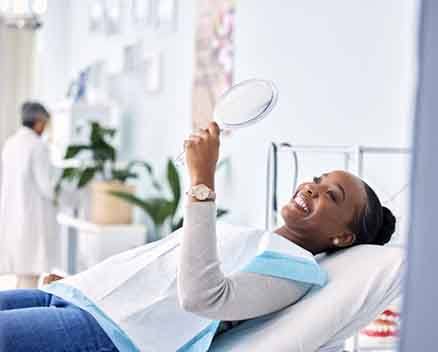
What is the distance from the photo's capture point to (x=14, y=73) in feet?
20.5

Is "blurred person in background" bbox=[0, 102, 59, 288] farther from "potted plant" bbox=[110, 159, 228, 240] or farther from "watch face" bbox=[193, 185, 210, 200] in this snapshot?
"watch face" bbox=[193, 185, 210, 200]

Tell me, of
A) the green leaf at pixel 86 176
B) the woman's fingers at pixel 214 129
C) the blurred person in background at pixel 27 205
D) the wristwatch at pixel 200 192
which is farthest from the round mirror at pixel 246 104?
the green leaf at pixel 86 176

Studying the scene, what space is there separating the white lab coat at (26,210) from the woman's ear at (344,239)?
2.49 metres

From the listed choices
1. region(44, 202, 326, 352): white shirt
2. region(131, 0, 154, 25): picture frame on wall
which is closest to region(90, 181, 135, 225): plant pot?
region(131, 0, 154, 25): picture frame on wall

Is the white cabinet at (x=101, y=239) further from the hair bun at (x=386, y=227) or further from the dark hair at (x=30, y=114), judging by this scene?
the hair bun at (x=386, y=227)

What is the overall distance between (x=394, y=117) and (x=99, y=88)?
3208 mm

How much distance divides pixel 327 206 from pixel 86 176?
2.86m

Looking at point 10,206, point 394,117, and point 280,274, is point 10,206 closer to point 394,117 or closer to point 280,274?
point 394,117

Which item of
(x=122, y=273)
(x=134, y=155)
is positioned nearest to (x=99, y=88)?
(x=134, y=155)

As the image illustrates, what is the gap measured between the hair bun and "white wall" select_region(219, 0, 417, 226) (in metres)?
0.78

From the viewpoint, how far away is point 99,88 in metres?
5.60

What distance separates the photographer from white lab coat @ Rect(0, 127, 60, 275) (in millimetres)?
3961

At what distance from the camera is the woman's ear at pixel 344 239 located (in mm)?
1728

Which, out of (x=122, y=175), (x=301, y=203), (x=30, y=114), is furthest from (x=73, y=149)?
(x=301, y=203)
